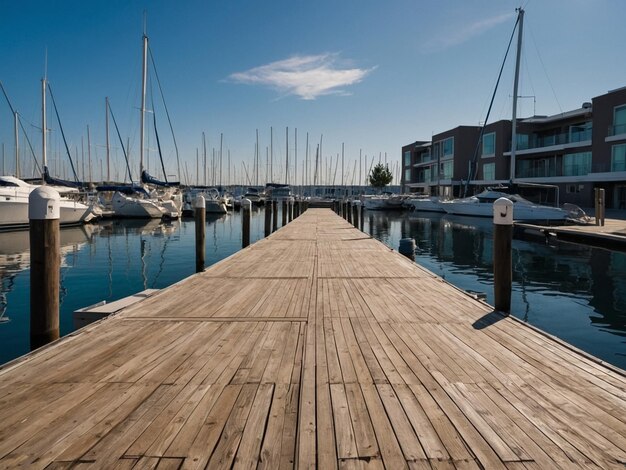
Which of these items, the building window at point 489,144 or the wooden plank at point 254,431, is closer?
the wooden plank at point 254,431

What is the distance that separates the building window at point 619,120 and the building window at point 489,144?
16615 millimetres

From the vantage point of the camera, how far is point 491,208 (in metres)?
38.9

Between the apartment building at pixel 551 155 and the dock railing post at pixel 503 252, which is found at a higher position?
the apartment building at pixel 551 155

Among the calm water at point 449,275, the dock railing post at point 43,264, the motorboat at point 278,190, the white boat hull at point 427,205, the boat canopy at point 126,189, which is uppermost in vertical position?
the motorboat at point 278,190

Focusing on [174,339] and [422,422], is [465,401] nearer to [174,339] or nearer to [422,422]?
[422,422]

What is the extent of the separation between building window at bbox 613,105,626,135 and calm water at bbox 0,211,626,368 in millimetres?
19101

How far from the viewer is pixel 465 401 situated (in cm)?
303

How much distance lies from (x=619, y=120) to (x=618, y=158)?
325 centimetres

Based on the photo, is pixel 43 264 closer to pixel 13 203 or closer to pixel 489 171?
pixel 13 203

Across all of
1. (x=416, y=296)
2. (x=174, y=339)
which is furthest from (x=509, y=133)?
(x=174, y=339)

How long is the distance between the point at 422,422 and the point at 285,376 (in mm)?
1165

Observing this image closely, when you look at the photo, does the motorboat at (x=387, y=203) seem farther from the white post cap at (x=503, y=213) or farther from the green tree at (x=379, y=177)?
the white post cap at (x=503, y=213)

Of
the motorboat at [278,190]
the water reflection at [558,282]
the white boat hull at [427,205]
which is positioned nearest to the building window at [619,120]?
the white boat hull at [427,205]

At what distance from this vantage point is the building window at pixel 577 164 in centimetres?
4006
